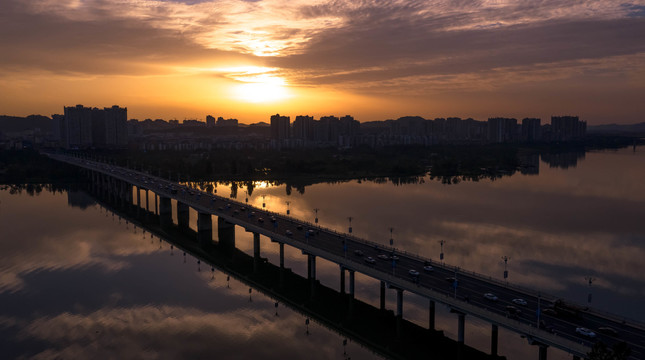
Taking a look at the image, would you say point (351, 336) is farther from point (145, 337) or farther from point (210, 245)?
point (210, 245)

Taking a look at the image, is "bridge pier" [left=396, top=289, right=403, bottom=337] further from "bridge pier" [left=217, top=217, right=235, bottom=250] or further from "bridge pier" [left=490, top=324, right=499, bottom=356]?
"bridge pier" [left=217, top=217, right=235, bottom=250]

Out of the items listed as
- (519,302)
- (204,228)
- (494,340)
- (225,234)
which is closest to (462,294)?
(494,340)

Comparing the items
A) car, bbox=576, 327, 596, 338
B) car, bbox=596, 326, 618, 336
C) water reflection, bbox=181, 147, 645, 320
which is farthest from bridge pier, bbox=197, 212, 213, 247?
car, bbox=596, 326, 618, 336

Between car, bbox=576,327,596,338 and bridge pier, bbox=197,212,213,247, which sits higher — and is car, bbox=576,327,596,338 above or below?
above

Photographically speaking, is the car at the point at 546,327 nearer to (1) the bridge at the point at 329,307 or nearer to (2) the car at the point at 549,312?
(2) the car at the point at 549,312

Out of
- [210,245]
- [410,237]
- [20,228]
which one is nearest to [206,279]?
[210,245]

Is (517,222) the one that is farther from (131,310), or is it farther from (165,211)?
(131,310)

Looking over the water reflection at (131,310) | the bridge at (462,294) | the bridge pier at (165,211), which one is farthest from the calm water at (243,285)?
the bridge pier at (165,211)
